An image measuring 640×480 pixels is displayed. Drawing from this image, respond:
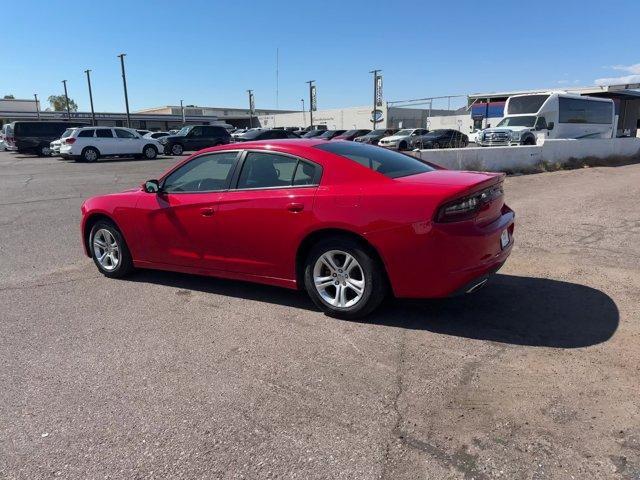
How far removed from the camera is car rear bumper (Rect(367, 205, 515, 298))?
3.83 m

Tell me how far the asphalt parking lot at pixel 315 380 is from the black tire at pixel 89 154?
21216 millimetres

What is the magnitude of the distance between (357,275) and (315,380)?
1.12m

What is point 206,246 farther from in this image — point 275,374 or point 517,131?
point 517,131

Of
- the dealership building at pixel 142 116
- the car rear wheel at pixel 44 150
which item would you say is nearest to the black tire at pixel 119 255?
the car rear wheel at pixel 44 150

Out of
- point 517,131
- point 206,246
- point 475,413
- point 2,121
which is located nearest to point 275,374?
point 475,413

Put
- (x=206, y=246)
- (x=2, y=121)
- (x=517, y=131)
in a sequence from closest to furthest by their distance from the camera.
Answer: (x=206, y=246) < (x=517, y=131) < (x=2, y=121)

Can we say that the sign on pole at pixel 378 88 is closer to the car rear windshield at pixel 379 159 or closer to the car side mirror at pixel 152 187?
the car rear windshield at pixel 379 159

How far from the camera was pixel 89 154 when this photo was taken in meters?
25.2

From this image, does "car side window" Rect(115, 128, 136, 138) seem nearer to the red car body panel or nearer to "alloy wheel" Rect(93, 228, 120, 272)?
"alloy wheel" Rect(93, 228, 120, 272)

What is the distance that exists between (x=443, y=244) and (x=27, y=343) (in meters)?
3.36

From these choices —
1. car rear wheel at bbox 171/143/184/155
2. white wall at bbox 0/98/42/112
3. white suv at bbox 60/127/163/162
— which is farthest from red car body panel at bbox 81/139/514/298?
white wall at bbox 0/98/42/112

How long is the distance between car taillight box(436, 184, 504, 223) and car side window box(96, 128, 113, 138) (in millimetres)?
25371

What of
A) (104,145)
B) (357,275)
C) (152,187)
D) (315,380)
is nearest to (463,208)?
(357,275)

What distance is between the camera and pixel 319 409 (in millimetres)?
3066
